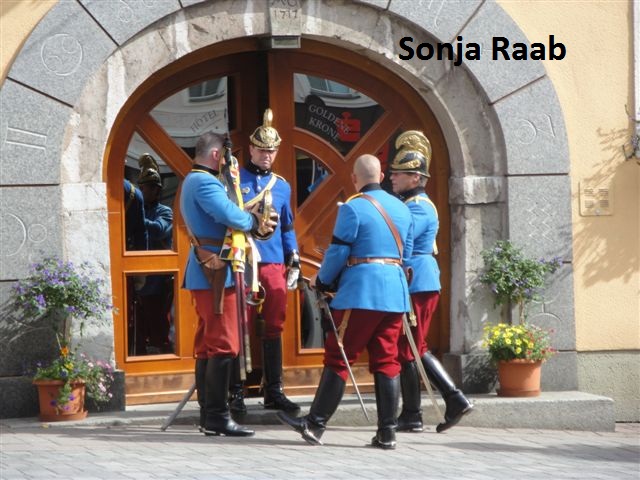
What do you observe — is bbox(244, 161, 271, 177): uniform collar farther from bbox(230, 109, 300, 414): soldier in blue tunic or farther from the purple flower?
the purple flower

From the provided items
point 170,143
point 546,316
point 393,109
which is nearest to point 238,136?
point 170,143

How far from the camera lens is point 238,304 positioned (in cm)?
880

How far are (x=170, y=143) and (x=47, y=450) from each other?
2.88 m

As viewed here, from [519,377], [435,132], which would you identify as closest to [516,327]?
[519,377]

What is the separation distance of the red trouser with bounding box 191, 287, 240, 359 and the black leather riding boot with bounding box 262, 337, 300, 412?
662mm

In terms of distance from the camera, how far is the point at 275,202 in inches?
372

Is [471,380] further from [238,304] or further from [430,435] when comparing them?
[238,304]

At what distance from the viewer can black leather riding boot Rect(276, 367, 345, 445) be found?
332 inches

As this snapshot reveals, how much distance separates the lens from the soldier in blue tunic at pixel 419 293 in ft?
30.1

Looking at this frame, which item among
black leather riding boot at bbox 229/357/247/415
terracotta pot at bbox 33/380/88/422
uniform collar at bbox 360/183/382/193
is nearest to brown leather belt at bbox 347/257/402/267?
uniform collar at bbox 360/183/382/193

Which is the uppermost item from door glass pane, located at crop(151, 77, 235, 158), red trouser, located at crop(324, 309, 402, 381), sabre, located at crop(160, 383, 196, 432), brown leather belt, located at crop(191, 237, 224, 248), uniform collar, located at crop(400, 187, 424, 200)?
door glass pane, located at crop(151, 77, 235, 158)

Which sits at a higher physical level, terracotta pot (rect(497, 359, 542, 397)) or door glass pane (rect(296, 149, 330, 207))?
door glass pane (rect(296, 149, 330, 207))

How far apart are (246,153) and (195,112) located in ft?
1.60

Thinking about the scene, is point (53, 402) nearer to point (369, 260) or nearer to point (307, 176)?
point (369, 260)
